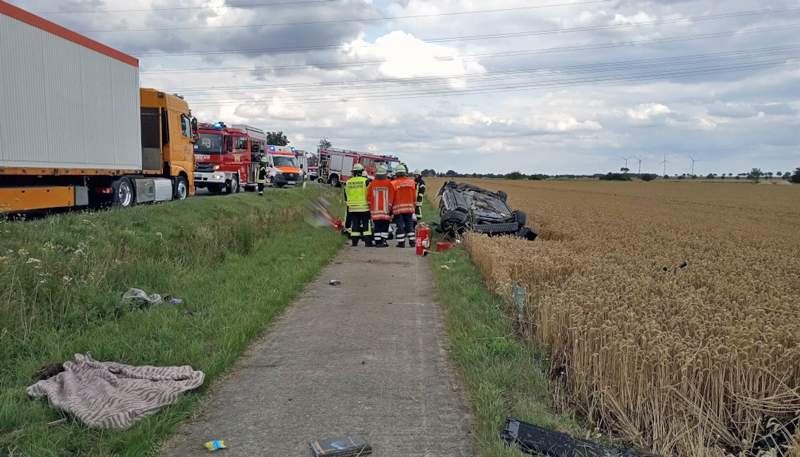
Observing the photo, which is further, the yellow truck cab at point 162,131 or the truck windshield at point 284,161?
the truck windshield at point 284,161

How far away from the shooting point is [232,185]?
2588cm

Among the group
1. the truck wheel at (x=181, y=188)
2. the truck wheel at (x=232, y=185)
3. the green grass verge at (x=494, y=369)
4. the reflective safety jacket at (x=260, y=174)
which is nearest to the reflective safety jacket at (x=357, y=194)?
the green grass verge at (x=494, y=369)

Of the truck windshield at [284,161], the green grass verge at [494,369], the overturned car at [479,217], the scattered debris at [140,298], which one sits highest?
the truck windshield at [284,161]

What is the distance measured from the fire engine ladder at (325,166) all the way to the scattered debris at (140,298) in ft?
127

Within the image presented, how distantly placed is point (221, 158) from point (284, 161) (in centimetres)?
1857

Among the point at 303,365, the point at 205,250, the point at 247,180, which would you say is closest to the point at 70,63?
the point at 205,250

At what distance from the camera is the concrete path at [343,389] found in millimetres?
4023

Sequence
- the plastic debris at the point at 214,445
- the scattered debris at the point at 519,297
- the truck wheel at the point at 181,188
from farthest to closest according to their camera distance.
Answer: the truck wheel at the point at 181,188, the scattered debris at the point at 519,297, the plastic debris at the point at 214,445

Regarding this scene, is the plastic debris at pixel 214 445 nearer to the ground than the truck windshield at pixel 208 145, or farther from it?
nearer to the ground

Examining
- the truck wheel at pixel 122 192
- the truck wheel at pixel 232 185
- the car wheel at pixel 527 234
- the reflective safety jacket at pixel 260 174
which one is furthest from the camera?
the reflective safety jacket at pixel 260 174

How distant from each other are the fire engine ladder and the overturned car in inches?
1164

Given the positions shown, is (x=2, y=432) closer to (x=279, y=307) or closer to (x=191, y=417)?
(x=191, y=417)

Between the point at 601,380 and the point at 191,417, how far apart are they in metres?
2.95

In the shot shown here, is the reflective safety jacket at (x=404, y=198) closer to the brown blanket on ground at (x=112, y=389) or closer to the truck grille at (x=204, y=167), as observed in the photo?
the brown blanket on ground at (x=112, y=389)
